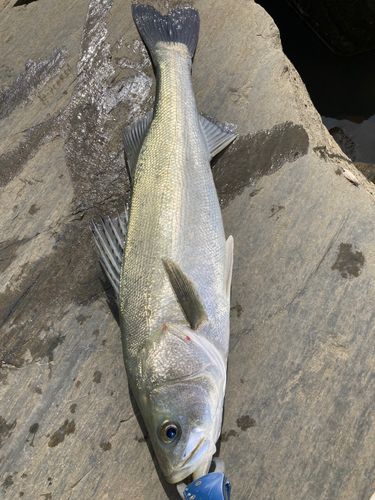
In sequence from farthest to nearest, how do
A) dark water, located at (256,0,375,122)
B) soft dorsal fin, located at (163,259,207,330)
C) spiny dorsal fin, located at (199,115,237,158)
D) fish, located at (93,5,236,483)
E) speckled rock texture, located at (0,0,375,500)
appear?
dark water, located at (256,0,375,122) < spiny dorsal fin, located at (199,115,237,158) < speckled rock texture, located at (0,0,375,500) < soft dorsal fin, located at (163,259,207,330) < fish, located at (93,5,236,483)

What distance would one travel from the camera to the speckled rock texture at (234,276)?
3100mm

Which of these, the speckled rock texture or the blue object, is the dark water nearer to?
the speckled rock texture

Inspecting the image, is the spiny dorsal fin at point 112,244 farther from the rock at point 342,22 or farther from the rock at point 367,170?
the rock at point 342,22

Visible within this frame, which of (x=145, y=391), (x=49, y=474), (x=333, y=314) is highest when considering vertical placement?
(x=145, y=391)

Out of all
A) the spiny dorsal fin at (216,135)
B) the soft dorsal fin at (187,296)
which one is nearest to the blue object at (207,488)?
the soft dorsal fin at (187,296)

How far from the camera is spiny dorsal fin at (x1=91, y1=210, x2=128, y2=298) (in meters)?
3.21

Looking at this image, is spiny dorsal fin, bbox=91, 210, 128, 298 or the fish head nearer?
the fish head

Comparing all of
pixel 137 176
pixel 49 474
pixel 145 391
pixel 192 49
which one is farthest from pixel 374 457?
pixel 192 49

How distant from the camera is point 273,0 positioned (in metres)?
6.51

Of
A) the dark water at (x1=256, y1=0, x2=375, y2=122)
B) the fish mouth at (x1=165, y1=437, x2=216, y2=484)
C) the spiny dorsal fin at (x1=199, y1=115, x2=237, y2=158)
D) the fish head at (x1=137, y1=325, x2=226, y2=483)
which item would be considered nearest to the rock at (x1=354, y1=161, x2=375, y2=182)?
the dark water at (x1=256, y1=0, x2=375, y2=122)

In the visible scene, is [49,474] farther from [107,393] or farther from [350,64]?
[350,64]

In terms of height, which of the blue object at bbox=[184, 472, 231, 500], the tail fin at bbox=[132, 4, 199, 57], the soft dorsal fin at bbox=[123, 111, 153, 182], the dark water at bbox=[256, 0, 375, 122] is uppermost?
the tail fin at bbox=[132, 4, 199, 57]

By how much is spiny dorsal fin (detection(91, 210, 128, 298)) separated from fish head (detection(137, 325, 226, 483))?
1.80ft

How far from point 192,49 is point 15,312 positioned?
2.48m
